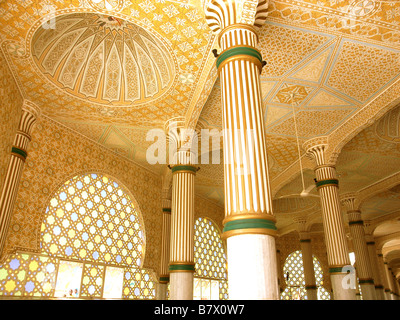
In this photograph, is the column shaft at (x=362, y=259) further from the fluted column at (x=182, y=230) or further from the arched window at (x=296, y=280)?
the fluted column at (x=182, y=230)

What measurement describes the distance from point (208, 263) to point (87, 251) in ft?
21.3

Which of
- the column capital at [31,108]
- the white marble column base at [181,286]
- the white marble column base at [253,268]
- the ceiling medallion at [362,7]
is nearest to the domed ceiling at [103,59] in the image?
the column capital at [31,108]

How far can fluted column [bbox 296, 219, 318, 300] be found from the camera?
15.9 meters

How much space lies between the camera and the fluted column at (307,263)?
1588 cm

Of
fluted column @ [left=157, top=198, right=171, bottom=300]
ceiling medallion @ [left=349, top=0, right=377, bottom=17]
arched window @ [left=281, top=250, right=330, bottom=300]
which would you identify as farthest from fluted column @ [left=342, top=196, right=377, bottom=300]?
ceiling medallion @ [left=349, top=0, right=377, bottom=17]

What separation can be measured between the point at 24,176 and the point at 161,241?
206 inches

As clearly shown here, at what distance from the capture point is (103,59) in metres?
7.92

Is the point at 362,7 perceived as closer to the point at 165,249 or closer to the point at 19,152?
the point at 19,152

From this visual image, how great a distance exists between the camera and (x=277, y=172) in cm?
1234

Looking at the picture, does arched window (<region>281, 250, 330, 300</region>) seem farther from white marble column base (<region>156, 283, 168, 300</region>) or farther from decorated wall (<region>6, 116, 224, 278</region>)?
decorated wall (<region>6, 116, 224, 278</region>)

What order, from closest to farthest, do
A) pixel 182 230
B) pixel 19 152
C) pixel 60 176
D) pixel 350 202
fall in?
pixel 19 152 → pixel 182 230 → pixel 60 176 → pixel 350 202

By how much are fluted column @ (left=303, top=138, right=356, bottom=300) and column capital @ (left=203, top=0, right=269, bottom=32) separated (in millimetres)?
5711

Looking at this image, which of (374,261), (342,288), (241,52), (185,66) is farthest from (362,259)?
(241,52)
